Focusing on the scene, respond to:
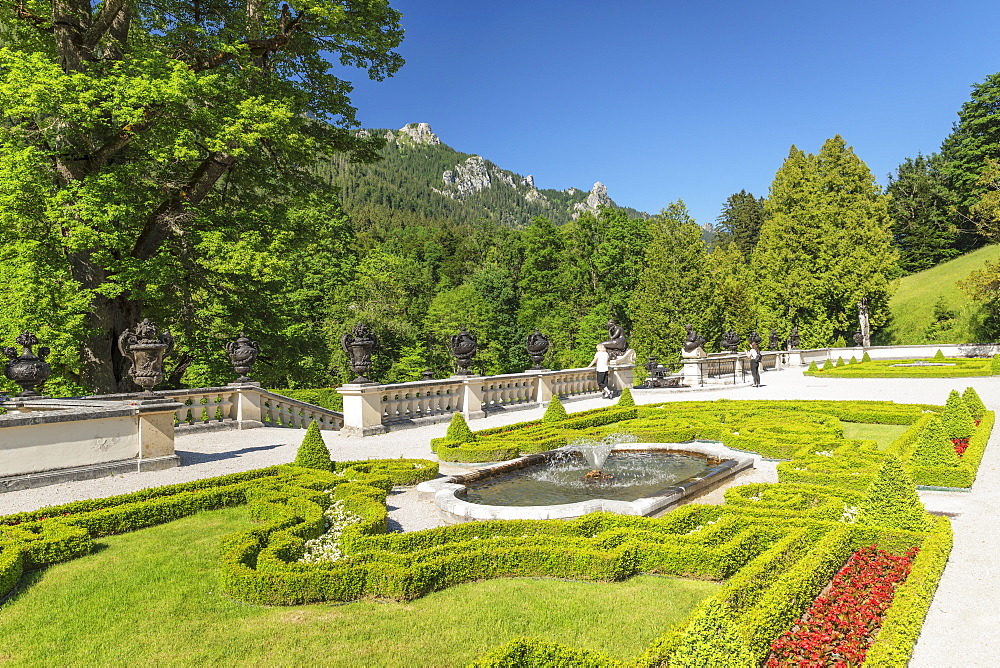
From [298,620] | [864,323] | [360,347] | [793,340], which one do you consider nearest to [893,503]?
[298,620]

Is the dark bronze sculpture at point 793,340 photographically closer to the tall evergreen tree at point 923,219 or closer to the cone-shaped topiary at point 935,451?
the tall evergreen tree at point 923,219

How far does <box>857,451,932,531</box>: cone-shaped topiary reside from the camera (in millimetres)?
6574

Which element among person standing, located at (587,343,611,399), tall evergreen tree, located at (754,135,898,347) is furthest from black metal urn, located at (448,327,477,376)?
tall evergreen tree, located at (754,135,898,347)


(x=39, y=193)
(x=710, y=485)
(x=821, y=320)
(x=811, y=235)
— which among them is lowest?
(x=710, y=485)

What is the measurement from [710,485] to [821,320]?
45.6m

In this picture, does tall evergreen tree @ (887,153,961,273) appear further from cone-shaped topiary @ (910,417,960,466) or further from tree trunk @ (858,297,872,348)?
cone-shaped topiary @ (910,417,960,466)

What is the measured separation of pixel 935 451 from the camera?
32.0ft

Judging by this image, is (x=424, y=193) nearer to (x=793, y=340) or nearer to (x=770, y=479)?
(x=793, y=340)

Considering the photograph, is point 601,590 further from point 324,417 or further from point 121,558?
point 324,417

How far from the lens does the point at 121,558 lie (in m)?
6.61

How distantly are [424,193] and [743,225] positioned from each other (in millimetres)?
79403

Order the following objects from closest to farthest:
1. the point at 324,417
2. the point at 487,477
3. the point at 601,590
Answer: the point at 601,590 < the point at 487,477 < the point at 324,417

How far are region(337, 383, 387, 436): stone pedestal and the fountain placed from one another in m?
5.57

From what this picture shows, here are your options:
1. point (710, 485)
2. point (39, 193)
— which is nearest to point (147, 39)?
point (39, 193)
